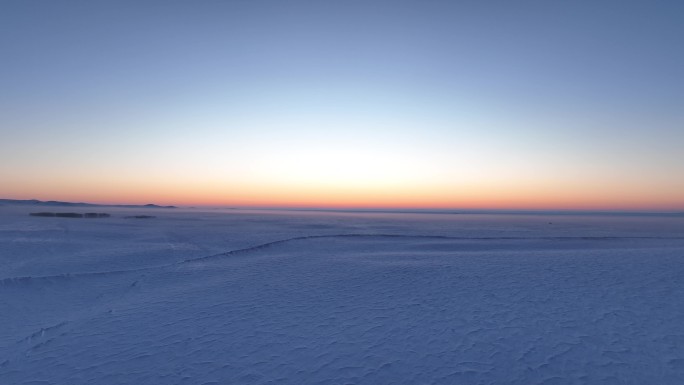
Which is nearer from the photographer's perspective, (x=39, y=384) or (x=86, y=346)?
(x=39, y=384)

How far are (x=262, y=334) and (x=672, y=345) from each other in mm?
7411

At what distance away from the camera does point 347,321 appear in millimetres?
8188

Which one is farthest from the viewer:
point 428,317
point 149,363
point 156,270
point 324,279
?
point 156,270

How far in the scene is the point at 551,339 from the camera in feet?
23.0

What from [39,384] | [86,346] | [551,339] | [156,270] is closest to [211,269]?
[156,270]

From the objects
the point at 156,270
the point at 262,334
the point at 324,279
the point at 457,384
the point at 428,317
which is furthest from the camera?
the point at 156,270

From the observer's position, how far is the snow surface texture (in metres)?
6.04

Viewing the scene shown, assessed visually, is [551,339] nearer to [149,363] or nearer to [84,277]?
[149,363]

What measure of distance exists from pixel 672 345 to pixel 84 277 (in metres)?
15.3

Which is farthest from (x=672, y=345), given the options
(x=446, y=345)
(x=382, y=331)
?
(x=382, y=331)

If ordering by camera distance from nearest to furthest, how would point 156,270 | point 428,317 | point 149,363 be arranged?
point 149,363 < point 428,317 < point 156,270

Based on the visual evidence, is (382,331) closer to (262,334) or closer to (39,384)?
(262,334)

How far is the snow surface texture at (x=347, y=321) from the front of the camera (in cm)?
604

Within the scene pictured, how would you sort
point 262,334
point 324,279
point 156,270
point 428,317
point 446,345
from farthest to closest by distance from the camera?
point 156,270 < point 324,279 < point 428,317 < point 262,334 < point 446,345
